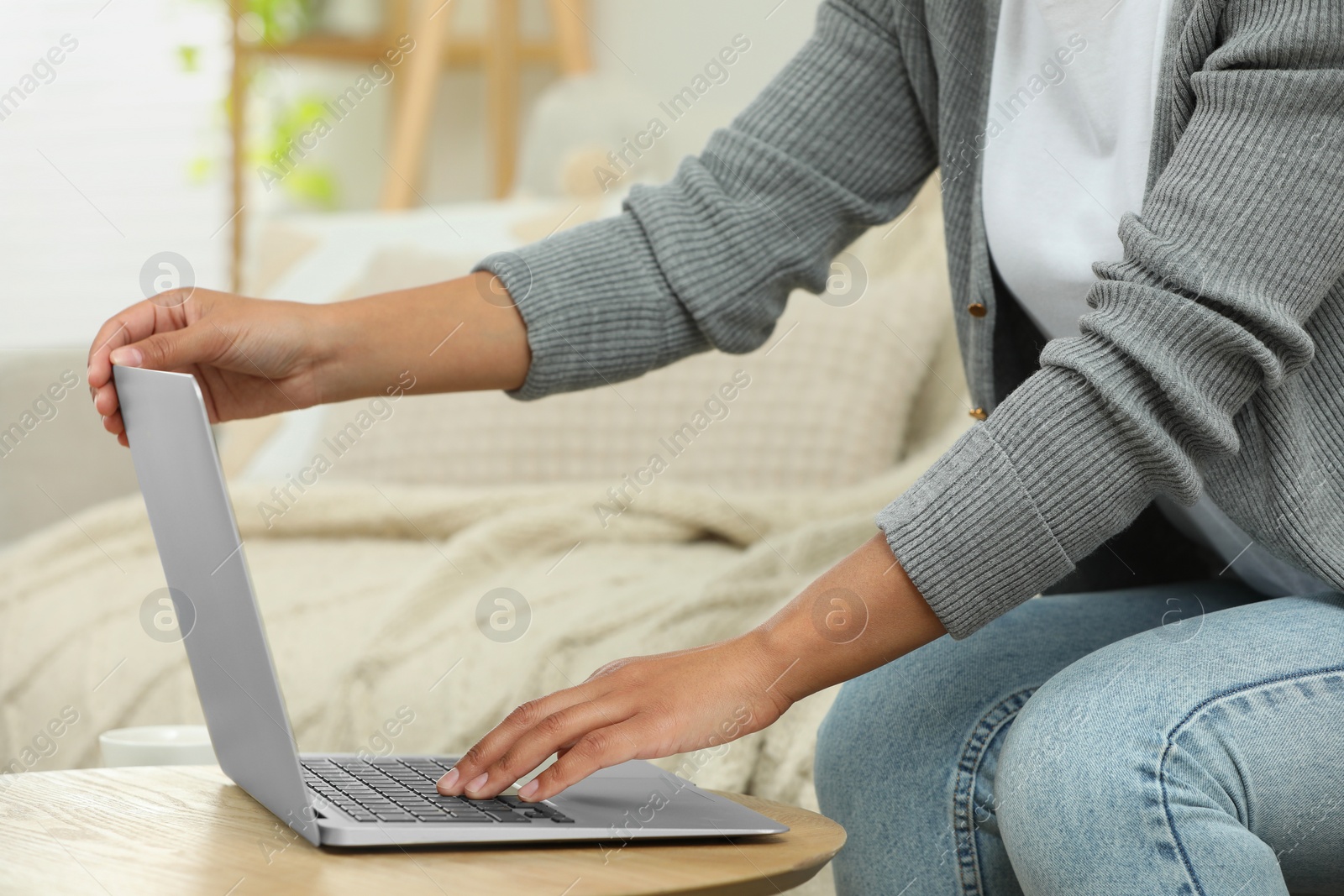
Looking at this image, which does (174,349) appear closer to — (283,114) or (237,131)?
(237,131)

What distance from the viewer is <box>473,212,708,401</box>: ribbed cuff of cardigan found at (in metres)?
0.77

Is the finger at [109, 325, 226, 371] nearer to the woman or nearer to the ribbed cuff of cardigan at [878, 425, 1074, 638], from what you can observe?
the woman

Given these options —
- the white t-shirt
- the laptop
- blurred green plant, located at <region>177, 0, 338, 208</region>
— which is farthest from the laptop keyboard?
blurred green plant, located at <region>177, 0, 338, 208</region>

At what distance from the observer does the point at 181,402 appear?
18.9 inches

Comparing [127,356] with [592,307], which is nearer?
[127,356]

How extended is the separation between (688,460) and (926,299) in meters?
0.35

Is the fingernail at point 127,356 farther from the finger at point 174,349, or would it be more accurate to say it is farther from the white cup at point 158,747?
the white cup at point 158,747

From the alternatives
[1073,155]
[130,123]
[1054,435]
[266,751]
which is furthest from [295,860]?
Result: [130,123]

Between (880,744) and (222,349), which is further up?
(222,349)

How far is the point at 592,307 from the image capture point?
0.78m

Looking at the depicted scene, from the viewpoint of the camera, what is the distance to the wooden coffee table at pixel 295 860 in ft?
1.48

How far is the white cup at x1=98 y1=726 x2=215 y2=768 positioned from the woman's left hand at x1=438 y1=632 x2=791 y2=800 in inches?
12.5

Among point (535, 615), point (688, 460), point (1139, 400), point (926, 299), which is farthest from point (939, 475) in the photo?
point (926, 299)

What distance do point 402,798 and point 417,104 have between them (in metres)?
2.14
